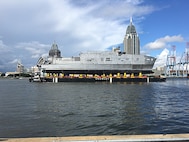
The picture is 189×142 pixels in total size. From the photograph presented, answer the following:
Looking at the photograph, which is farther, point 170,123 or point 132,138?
point 170,123

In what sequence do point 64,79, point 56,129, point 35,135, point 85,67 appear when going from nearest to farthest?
point 35,135, point 56,129, point 64,79, point 85,67

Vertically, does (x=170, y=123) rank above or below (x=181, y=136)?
below

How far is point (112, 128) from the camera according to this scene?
13359mm

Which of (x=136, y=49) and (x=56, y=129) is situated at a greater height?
(x=136, y=49)

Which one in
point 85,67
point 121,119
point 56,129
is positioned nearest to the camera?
point 56,129

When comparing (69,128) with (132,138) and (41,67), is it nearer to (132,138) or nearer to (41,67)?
(132,138)

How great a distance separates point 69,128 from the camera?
13.6 m

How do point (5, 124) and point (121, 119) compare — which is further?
point (121, 119)

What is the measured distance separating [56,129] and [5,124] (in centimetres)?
392

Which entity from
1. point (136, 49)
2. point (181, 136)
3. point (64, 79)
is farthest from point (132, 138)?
point (136, 49)

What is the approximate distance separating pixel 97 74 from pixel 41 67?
1122 inches

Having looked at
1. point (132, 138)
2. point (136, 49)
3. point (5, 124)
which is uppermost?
point (136, 49)

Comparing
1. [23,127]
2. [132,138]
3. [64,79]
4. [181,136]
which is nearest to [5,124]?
[23,127]

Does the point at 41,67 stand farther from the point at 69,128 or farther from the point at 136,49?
the point at 69,128
